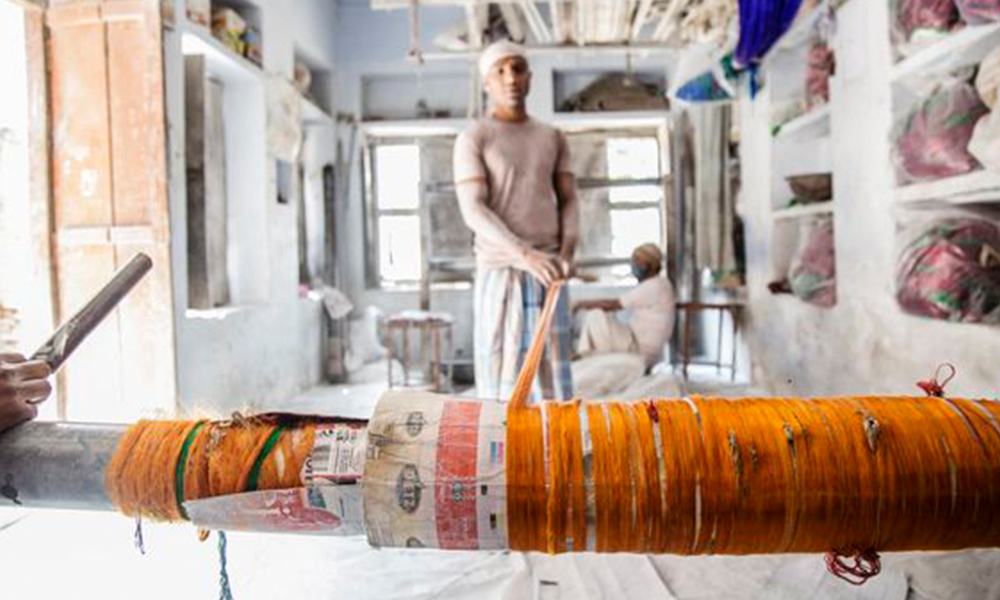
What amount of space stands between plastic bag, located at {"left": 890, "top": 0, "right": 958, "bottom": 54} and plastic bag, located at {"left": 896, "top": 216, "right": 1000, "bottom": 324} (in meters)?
0.61

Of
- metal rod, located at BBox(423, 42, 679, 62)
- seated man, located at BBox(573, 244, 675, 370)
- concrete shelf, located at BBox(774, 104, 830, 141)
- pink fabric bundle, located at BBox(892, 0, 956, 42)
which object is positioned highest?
metal rod, located at BBox(423, 42, 679, 62)

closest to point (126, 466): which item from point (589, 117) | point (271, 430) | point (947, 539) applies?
point (271, 430)

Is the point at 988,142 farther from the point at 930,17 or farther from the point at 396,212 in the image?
the point at 396,212

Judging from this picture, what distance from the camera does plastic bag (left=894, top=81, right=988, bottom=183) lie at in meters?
2.03

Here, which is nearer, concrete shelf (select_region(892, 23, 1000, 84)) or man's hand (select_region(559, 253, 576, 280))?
concrete shelf (select_region(892, 23, 1000, 84))

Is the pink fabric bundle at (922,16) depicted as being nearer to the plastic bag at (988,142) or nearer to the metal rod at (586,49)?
the plastic bag at (988,142)

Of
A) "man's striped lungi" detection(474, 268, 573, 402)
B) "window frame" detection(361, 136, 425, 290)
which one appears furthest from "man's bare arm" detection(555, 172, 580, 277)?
"window frame" detection(361, 136, 425, 290)

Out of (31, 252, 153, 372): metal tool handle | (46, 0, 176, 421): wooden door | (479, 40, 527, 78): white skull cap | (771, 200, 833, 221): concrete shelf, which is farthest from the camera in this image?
(771, 200, 833, 221): concrete shelf

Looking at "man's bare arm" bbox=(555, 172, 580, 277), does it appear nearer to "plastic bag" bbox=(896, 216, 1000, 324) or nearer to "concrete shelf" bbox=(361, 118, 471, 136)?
"plastic bag" bbox=(896, 216, 1000, 324)

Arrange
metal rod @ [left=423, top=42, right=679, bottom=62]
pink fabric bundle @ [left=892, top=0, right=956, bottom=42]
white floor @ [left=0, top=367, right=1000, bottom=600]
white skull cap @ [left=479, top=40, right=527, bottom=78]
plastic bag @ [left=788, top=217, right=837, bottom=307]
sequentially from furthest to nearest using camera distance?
metal rod @ [left=423, top=42, right=679, bottom=62] → plastic bag @ [left=788, top=217, right=837, bottom=307] → white skull cap @ [left=479, top=40, right=527, bottom=78] → pink fabric bundle @ [left=892, top=0, right=956, bottom=42] → white floor @ [left=0, top=367, right=1000, bottom=600]

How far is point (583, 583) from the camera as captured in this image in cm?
174

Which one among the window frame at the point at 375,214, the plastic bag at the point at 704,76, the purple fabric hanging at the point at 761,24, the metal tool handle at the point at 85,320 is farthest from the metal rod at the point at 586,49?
the metal tool handle at the point at 85,320

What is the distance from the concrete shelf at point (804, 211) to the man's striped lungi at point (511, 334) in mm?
1737

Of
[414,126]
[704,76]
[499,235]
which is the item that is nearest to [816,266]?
[704,76]
